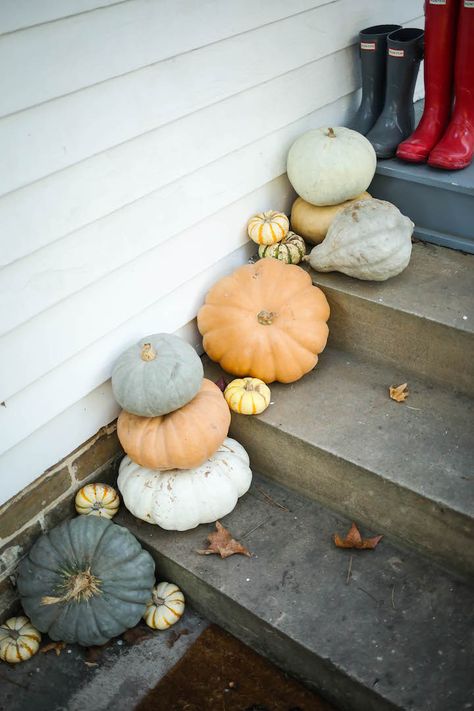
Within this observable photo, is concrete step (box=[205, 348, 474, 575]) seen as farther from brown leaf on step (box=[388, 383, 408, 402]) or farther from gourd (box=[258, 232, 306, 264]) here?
gourd (box=[258, 232, 306, 264])

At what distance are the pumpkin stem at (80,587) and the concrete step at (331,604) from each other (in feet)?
1.04

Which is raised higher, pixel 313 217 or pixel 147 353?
pixel 313 217

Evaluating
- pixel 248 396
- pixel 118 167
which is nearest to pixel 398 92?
pixel 118 167

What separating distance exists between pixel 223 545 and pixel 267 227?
1.54m

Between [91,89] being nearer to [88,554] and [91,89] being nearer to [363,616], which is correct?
[88,554]

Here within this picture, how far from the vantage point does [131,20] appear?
2295mm

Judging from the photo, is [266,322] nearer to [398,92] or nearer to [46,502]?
[46,502]

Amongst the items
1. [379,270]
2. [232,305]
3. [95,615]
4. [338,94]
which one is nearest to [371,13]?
[338,94]

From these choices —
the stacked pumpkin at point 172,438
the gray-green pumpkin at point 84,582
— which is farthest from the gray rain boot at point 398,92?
the gray-green pumpkin at point 84,582

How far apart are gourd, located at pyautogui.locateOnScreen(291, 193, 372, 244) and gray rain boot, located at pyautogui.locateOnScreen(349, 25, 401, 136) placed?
56 centimetres

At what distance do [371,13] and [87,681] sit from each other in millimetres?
3585

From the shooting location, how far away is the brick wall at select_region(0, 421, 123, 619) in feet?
8.61

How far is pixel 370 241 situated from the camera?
290 centimetres

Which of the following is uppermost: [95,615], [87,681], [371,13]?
[371,13]
